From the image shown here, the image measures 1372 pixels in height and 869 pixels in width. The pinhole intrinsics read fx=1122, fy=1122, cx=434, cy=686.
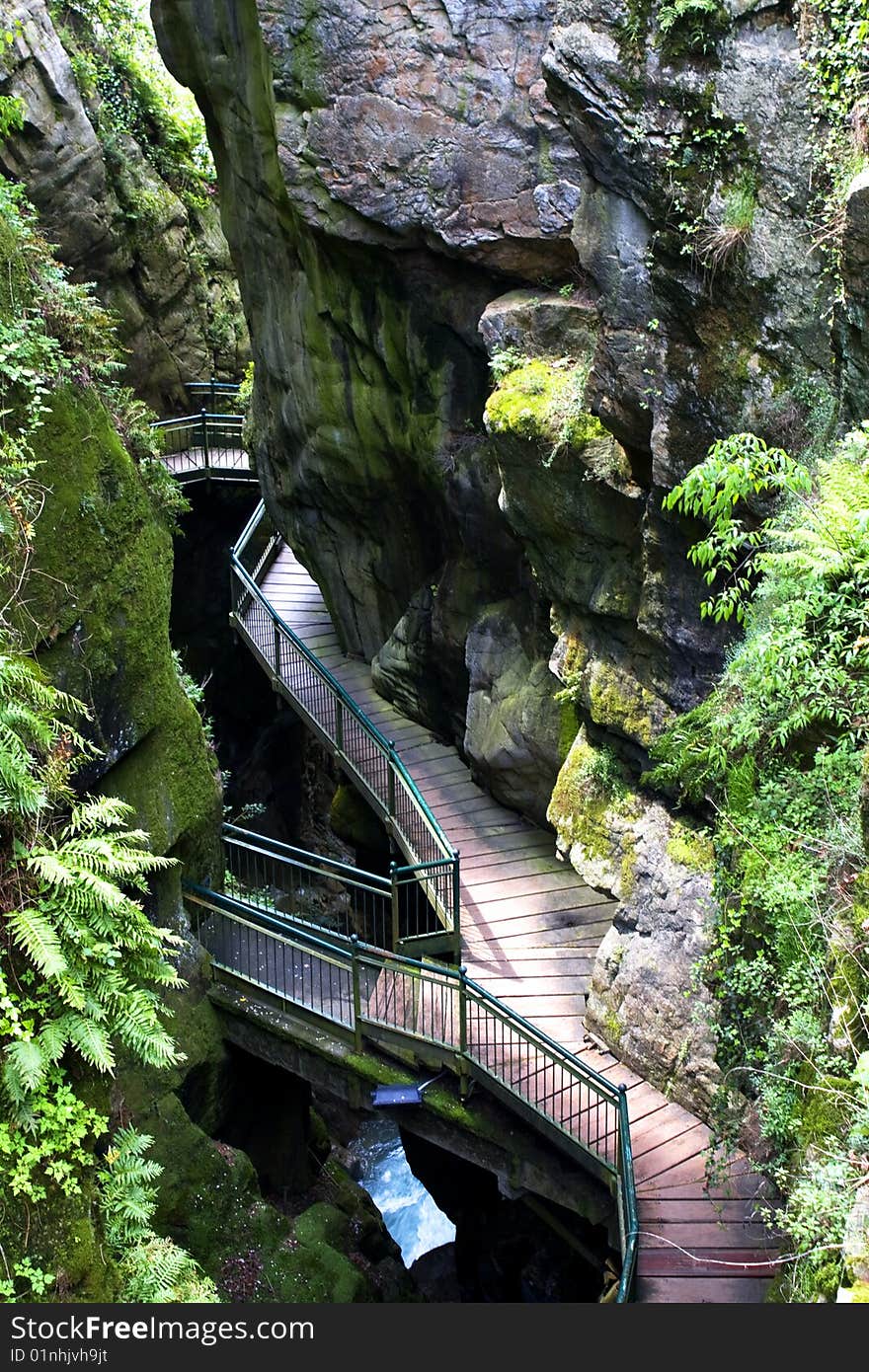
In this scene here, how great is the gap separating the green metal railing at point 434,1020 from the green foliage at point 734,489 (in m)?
4.31

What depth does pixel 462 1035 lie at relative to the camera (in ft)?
34.7

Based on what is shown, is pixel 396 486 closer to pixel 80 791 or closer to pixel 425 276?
pixel 425 276

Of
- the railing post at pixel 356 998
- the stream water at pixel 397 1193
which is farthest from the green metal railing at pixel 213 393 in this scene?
the railing post at pixel 356 998

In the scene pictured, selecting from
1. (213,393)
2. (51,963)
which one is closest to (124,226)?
(213,393)

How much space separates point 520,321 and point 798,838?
756cm

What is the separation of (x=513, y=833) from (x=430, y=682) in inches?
129

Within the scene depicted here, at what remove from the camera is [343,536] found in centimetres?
1823

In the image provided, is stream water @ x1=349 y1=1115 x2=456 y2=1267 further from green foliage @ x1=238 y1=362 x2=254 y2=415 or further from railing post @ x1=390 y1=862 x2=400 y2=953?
green foliage @ x1=238 y1=362 x2=254 y2=415

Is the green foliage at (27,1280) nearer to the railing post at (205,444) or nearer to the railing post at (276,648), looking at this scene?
the railing post at (276,648)

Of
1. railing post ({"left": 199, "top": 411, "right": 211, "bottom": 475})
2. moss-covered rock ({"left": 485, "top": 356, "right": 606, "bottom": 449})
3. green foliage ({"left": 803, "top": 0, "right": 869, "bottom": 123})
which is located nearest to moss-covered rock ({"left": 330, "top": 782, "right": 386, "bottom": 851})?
moss-covered rock ({"left": 485, "top": 356, "right": 606, "bottom": 449})

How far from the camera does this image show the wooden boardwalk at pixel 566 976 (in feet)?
28.3

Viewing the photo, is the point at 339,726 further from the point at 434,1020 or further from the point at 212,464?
the point at 212,464

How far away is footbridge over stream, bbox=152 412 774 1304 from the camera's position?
898 centimetres

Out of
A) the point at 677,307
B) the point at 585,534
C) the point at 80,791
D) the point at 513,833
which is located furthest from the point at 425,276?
the point at 80,791
